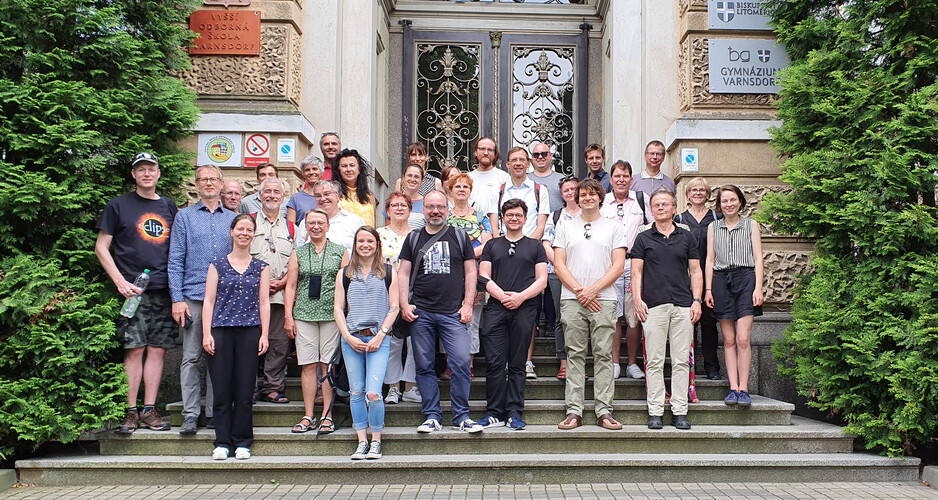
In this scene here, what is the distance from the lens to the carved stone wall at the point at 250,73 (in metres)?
8.49

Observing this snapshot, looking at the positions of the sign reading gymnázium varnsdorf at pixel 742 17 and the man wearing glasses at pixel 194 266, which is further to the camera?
the sign reading gymnázium varnsdorf at pixel 742 17

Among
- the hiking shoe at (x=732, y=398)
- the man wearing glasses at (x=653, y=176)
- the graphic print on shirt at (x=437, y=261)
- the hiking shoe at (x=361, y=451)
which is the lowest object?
the hiking shoe at (x=361, y=451)

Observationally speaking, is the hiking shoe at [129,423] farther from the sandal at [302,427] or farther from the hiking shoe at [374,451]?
the hiking shoe at [374,451]

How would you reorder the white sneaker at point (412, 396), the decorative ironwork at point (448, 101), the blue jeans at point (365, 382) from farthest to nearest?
the decorative ironwork at point (448, 101)
the white sneaker at point (412, 396)
the blue jeans at point (365, 382)

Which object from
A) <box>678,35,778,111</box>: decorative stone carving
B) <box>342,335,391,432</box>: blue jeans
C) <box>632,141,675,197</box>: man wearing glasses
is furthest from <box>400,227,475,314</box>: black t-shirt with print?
<box>678,35,778,111</box>: decorative stone carving

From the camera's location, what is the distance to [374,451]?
5918 millimetres

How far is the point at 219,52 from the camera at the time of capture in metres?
8.50

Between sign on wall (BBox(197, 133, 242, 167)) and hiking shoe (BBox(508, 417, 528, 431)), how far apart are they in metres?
4.12

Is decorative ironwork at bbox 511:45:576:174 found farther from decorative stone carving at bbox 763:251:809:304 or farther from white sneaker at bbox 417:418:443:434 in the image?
white sneaker at bbox 417:418:443:434

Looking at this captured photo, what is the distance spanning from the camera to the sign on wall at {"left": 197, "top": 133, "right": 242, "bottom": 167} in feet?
27.4

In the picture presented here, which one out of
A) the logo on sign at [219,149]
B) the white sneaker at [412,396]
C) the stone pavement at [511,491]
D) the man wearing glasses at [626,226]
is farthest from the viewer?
the logo on sign at [219,149]

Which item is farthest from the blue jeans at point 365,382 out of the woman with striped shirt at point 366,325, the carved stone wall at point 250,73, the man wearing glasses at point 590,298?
the carved stone wall at point 250,73

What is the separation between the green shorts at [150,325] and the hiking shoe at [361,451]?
1.80 metres

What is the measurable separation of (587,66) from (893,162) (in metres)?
5.35
